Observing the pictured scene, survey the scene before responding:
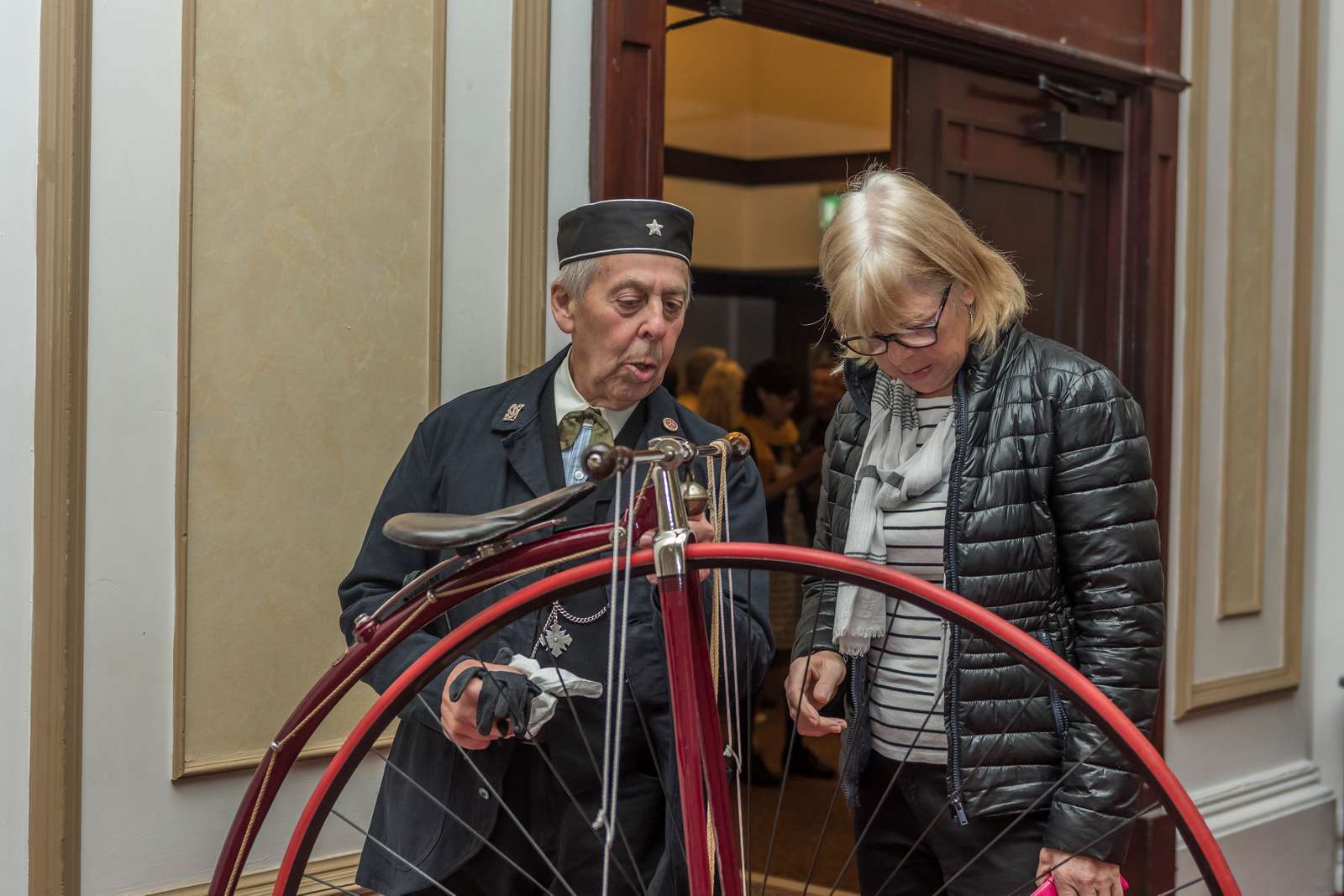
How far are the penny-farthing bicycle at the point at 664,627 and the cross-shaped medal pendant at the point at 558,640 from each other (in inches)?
8.1

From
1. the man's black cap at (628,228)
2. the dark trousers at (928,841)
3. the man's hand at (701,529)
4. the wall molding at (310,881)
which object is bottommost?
the wall molding at (310,881)

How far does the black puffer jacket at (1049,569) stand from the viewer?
1.62 meters

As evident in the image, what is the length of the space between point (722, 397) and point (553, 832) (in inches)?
146

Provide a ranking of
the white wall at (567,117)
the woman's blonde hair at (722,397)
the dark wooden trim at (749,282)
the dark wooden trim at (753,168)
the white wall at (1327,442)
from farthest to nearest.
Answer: the dark wooden trim at (749,282) → the dark wooden trim at (753,168) → the woman's blonde hair at (722,397) → the white wall at (1327,442) → the white wall at (567,117)

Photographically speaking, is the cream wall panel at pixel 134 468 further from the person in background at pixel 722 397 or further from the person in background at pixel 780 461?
the person in background at pixel 722 397

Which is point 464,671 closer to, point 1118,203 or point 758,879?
point 758,879

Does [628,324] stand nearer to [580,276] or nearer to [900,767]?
[580,276]

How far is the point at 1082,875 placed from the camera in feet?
5.22

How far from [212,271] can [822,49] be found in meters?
5.35

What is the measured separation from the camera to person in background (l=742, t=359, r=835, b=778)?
483cm

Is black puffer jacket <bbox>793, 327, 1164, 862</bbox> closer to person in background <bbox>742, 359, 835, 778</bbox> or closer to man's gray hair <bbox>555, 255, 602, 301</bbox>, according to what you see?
man's gray hair <bbox>555, 255, 602, 301</bbox>

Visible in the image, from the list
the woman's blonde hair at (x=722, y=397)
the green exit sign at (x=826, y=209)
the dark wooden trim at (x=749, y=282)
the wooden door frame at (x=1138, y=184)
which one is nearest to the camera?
the wooden door frame at (x=1138, y=184)

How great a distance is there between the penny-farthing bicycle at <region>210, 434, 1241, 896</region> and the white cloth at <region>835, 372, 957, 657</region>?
0.28 metres

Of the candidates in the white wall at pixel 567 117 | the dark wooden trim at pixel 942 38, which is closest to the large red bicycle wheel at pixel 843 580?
the white wall at pixel 567 117
